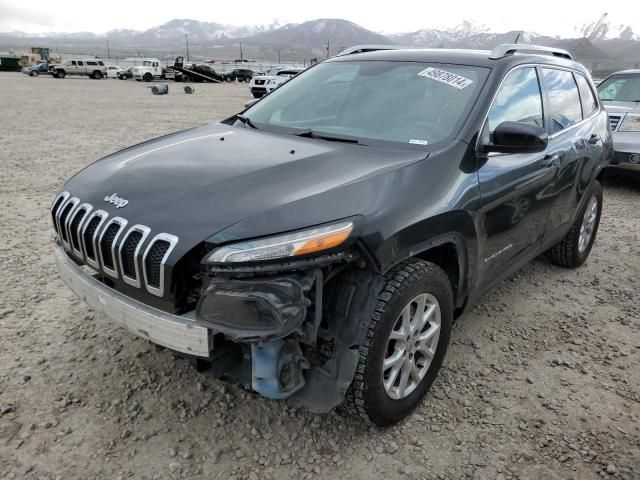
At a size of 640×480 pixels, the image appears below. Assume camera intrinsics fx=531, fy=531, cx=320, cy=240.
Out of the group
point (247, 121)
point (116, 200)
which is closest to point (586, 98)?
point (247, 121)

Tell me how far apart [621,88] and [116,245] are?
9.11 metres

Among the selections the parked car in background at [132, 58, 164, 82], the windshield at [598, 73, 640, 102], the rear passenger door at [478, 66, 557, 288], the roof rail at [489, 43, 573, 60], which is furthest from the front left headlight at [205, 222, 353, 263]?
the parked car in background at [132, 58, 164, 82]

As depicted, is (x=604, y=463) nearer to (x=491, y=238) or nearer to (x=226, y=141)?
(x=491, y=238)

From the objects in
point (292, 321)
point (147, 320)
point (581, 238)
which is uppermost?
point (292, 321)

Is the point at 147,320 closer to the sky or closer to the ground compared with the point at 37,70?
closer to the sky

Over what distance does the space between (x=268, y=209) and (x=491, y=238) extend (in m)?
1.41

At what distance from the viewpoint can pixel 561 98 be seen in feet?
12.7

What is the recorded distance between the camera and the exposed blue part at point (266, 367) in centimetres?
212

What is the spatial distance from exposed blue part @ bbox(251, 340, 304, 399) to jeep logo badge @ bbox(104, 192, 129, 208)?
0.87 m

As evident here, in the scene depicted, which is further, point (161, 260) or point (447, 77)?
point (447, 77)

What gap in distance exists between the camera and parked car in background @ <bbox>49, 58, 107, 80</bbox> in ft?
139

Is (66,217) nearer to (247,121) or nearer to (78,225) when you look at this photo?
(78,225)

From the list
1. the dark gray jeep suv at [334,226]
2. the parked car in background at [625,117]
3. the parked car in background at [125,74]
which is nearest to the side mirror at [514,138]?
the dark gray jeep suv at [334,226]

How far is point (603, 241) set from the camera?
5.59 meters
